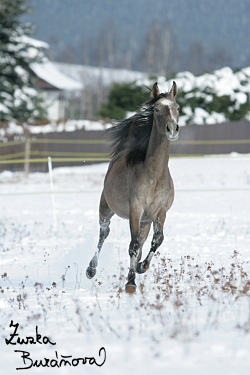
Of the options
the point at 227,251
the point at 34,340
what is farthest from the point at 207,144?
the point at 34,340

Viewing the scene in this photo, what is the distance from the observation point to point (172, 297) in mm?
6031

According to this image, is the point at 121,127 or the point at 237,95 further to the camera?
the point at 237,95

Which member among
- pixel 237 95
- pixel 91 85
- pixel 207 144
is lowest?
pixel 207 144

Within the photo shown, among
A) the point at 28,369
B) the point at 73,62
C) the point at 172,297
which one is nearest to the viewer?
the point at 28,369

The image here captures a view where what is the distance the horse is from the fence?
15.1 metres

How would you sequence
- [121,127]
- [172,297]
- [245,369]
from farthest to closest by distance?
[121,127], [172,297], [245,369]

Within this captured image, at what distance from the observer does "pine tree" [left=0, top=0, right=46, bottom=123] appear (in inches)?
1180

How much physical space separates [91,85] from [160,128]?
250 feet

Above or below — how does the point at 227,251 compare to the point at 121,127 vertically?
below

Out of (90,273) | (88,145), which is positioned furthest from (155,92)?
(88,145)

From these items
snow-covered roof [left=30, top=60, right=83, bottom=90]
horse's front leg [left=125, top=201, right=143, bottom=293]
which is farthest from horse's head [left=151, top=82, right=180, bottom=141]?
snow-covered roof [left=30, top=60, right=83, bottom=90]

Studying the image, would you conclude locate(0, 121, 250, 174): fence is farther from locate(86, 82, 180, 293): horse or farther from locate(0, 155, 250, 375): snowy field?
locate(86, 82, 180, 293): horse

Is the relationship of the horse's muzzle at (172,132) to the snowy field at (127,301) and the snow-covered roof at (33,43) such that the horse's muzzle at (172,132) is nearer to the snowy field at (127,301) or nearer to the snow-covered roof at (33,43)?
the snowy field at (127,301)

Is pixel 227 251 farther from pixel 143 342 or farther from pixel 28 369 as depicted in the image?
pixel 28 369
